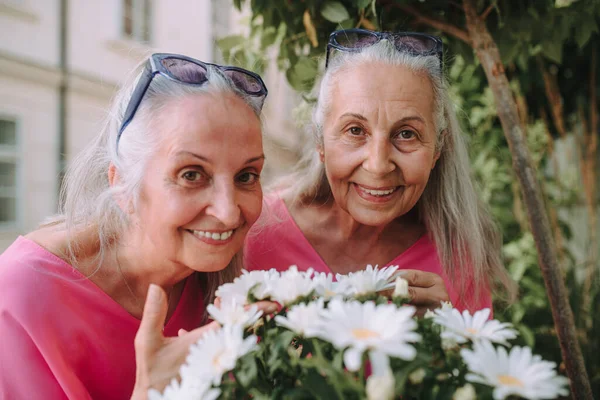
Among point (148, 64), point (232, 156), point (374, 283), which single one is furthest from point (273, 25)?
point (374, 283)

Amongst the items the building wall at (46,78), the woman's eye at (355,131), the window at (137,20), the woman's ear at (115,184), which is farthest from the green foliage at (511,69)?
the window at (137,20)

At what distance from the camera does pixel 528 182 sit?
5.97 ft

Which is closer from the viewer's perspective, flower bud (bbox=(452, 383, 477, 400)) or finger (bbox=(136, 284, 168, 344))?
flower bud (bbox=(452, 383, 477, 400))

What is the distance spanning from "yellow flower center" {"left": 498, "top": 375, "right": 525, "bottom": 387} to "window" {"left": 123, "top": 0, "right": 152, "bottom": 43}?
10488 millimetres

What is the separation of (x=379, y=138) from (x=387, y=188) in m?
0.18

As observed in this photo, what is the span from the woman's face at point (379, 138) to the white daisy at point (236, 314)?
2.90 feet

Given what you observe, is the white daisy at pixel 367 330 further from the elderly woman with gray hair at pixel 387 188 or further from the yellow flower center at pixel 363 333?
the elderly woman with gray hair at pixel 387 188

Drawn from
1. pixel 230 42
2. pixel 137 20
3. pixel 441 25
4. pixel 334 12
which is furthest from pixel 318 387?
pixel 137 20

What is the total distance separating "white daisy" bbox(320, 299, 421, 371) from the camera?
72 cm

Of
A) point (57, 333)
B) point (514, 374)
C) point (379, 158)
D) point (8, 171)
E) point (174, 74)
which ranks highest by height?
point (174, 74)

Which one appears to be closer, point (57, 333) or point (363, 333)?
point (363, 333)

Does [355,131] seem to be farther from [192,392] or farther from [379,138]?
[192,392]

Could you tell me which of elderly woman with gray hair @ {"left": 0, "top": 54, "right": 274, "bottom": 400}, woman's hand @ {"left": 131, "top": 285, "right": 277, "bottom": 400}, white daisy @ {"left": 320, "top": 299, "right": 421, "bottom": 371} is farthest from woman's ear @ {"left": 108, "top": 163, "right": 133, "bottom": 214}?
white daisy @ {"left": 320, "top": 299, "right": 421, "bottom": 371}

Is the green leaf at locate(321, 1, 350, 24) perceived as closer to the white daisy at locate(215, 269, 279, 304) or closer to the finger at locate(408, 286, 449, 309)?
the finger at locate(408, 286, 449, 309)
